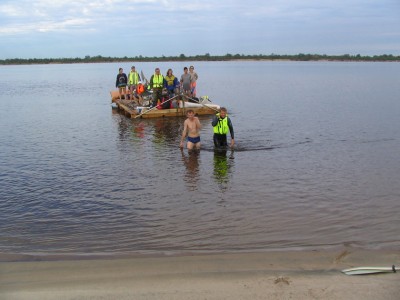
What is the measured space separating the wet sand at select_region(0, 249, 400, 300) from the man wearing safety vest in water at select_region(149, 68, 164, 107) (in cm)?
1432

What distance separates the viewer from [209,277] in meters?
5.07

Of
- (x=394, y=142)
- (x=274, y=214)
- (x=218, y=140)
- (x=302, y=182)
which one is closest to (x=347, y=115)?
(x=394, y=142)

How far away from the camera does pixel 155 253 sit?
6.38 metres

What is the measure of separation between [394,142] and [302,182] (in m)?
6.32

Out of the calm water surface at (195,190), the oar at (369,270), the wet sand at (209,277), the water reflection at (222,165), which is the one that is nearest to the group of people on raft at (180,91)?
the water reflection at (222,165)

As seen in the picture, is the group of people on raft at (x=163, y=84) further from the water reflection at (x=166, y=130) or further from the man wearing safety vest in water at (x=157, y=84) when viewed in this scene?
the water reflection at (x=166, y=130)

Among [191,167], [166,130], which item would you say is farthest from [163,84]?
[191,167]

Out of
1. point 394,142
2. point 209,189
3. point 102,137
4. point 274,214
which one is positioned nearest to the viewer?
point 274,214

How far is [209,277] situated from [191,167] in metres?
Answer: 6.64

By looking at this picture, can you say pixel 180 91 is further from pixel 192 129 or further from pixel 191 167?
pixel 191 167

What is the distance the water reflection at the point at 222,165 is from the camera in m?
10.5

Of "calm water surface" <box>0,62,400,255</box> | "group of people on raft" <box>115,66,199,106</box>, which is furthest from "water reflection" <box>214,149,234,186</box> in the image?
"group of people on raft" <box>115,66,199,106</box>

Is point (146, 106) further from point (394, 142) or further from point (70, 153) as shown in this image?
point (394, 142)

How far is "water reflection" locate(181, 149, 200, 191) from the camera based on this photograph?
10.3 metres
